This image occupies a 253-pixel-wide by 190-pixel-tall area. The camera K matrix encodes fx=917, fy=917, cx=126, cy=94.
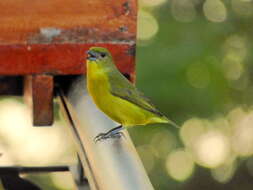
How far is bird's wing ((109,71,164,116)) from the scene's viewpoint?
251cm

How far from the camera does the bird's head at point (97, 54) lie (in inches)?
86.0

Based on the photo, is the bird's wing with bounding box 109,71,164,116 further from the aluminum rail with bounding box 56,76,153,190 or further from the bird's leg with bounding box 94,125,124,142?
the bird's leg with bounding box 94,125,124,142

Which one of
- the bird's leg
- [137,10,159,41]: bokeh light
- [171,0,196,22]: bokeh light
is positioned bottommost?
[137,10,159,41]: bokeh light

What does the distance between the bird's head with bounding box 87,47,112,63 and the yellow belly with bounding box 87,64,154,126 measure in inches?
2.2

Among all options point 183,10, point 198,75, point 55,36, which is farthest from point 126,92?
point 183,10

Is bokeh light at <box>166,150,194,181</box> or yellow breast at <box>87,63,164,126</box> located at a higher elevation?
yellow breast at <box>87,63,164,126</box>

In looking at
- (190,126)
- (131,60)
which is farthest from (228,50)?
(131,60)

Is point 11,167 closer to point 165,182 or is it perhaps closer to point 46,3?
point 46,3

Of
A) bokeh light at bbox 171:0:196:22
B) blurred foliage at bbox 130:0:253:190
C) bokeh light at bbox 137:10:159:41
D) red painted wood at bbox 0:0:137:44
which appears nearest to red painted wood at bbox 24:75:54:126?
red painted wood at bbox 0:0:137:44

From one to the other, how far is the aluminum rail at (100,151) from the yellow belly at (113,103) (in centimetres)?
26

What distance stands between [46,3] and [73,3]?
64 millimetres

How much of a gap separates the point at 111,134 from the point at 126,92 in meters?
0.81

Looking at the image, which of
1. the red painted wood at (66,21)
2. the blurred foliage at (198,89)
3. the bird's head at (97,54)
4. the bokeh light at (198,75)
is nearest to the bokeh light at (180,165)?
the blurred foliage at (198,89)

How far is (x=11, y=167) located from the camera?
6.82ft
